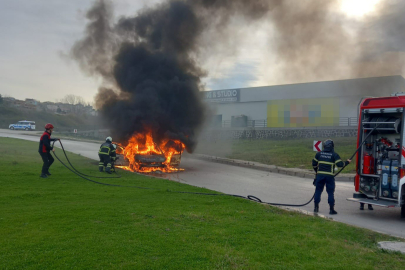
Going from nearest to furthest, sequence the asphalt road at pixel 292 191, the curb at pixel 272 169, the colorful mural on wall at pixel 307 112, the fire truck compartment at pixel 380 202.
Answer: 1. the asphalt road at pixel 292 191
2. the fire truck compartment at pixel 380 202
3. the curb at pixel 272 169
4. the colorful mural on wall at pixel 307 112

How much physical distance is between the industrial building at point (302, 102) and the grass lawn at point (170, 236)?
7.86m

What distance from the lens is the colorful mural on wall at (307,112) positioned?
2450cm

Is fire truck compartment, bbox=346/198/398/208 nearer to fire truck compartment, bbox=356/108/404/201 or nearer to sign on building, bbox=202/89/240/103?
fire truck compartment, bbox=356/108/404/201

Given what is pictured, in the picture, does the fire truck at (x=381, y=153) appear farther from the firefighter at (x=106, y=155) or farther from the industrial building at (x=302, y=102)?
the firefighter at (x=106, y=155)

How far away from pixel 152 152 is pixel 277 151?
32.5ft

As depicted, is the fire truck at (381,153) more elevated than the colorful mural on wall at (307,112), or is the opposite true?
the colorful mural on wall at (307,112)

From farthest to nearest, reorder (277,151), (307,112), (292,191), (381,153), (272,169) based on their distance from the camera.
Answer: (307,112)
(277,151)
(272,169)
(292,191)
(381,153)

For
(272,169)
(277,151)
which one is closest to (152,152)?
(272,169)

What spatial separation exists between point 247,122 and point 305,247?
33815 mm

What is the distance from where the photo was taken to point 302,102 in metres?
26.4

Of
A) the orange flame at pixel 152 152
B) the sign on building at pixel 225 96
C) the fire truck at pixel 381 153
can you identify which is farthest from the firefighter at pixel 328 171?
the sign on building at pixel 225 96

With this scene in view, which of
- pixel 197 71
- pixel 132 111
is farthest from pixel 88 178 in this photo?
pixel 197 71

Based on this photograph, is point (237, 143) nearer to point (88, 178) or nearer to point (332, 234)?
point (88, 178)

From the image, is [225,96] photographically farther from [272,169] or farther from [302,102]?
[272,169]
